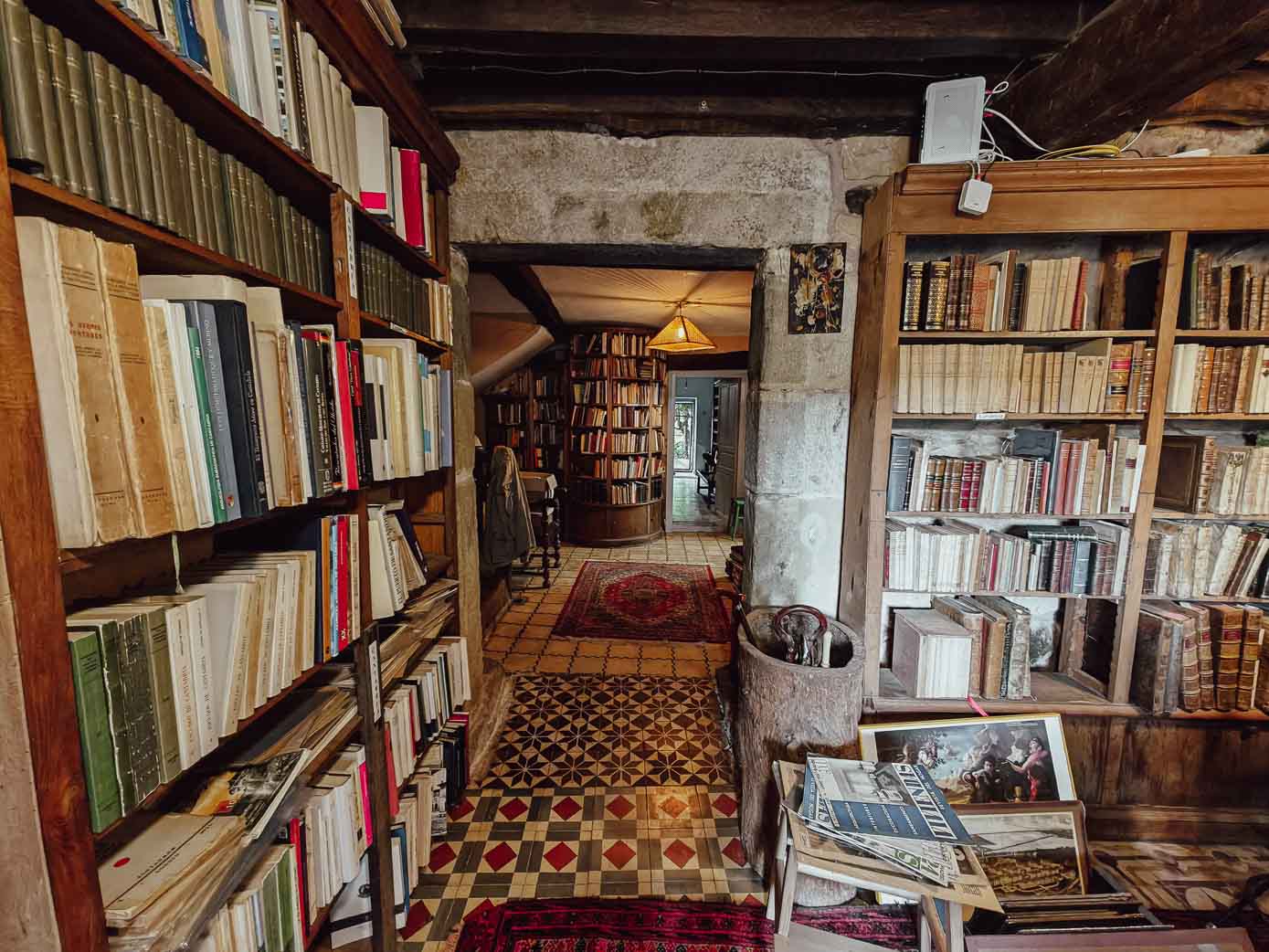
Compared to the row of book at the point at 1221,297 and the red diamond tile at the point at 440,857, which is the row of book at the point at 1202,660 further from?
the red diamond tile at the point at 440,857

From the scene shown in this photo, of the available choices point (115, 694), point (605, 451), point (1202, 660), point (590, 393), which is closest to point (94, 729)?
point (115, 694)

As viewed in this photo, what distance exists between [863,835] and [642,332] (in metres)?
5.00

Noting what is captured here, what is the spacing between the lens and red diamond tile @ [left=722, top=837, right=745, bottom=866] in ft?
5.38

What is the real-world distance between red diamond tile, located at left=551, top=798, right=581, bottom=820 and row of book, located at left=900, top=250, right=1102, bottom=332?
208 cm

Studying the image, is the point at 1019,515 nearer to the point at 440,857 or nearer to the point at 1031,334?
the point at 1031,334

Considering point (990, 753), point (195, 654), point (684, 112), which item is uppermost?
point (684, 112)

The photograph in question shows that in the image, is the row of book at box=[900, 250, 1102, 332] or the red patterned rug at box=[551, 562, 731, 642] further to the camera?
the red patterned rug at box=[551, 562, 731, 642]

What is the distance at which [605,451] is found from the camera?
534cm

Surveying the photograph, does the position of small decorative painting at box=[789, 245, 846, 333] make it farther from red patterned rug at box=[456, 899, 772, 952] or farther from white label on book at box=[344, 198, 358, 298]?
red patterned rug at box=[456, 899, 772, 952]

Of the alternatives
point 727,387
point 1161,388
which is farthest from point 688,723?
point 727,387

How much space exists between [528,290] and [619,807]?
3018 mm

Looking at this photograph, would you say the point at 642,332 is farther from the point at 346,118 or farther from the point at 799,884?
the point at 799,884

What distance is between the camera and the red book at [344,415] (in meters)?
1.06

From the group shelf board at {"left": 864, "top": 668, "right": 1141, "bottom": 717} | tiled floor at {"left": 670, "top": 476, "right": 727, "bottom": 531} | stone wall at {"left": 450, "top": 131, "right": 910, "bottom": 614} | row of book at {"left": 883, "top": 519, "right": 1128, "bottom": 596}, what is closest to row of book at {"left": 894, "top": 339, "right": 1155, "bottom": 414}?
stone wall at {"left": 450, "top": 131, "right": 910, "bottom": 614}
